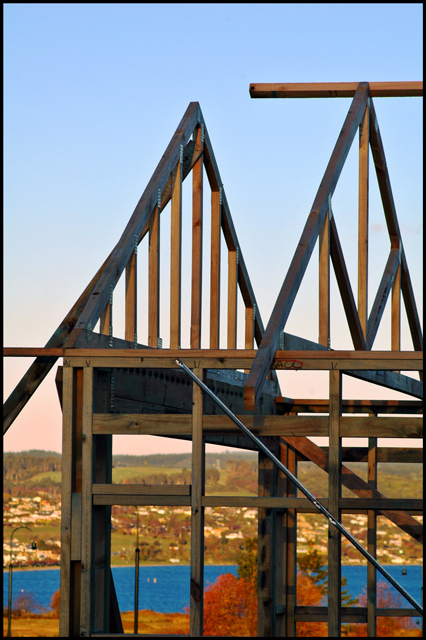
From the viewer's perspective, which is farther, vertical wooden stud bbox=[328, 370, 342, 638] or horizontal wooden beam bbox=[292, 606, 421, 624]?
horizontal wooden beam bbox=[292, 606, 421, 624]

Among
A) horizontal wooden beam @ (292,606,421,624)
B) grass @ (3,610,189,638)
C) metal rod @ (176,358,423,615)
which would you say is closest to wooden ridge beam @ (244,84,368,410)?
metal rod @ (176,358,423,615)

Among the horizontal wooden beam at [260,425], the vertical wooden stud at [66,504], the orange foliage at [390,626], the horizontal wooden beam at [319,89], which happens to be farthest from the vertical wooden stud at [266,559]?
the orange foliage at [390,626]

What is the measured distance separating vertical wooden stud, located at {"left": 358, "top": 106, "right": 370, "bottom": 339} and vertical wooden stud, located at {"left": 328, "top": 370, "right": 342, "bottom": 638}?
10.1 feet

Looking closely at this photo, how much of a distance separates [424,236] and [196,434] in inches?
109

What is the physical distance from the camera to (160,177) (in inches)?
379

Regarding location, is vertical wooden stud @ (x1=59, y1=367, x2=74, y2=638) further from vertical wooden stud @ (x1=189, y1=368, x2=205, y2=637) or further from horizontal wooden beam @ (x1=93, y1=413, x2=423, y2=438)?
vertical wooden stud @ (x1=189, y1=368, x2=205, y2=637)

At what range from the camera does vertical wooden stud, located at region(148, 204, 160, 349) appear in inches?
369

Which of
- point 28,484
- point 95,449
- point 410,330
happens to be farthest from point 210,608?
point 95,449

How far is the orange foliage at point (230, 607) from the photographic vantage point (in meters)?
77.9

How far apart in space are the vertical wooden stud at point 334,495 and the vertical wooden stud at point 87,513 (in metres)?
1.95

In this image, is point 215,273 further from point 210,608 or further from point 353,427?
point 210,608

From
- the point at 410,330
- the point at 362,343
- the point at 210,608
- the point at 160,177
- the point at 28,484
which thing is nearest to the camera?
the point at 160,177

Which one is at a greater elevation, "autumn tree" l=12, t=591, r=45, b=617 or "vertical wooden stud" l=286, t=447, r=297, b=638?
"vertical wooden stud" l=286, t=447, r=297, b=638

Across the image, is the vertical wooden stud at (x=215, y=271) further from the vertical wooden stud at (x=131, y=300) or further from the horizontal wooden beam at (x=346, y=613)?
the horizontal wooden beam at (x=346, y=613)
